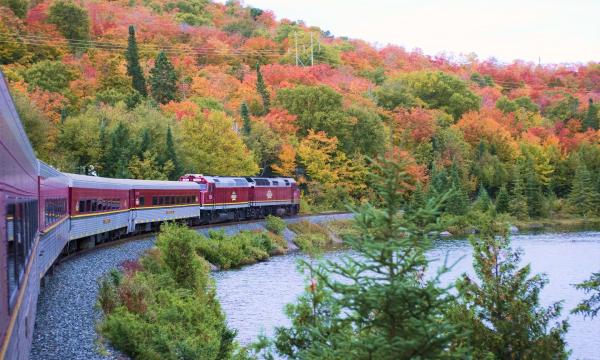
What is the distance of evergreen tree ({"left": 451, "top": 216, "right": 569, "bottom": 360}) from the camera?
1233 centimetres

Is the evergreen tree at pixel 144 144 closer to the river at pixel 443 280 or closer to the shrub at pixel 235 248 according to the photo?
the shrub at pixel 235 248

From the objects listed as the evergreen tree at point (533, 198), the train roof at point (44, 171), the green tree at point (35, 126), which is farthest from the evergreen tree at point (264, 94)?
the train roof at point (44, 171)

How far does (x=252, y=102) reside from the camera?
82938 mm

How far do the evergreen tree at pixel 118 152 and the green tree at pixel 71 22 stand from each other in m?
46.4

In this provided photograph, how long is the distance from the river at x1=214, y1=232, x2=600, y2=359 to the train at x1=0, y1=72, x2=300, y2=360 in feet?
15.7

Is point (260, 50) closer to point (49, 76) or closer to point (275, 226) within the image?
point (49, 76)

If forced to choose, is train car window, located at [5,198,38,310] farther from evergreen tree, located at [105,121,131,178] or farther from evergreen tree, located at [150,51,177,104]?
evergreen tree, located at [150,51,177,104]

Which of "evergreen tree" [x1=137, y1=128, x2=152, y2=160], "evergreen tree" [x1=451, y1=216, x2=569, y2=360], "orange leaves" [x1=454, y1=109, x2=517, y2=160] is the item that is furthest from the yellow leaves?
"evergreen tree" [x1=451, y1=216, x2=569, y2=360]

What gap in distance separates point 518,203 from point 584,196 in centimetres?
945

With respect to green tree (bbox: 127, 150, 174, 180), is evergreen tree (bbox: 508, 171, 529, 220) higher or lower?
lower

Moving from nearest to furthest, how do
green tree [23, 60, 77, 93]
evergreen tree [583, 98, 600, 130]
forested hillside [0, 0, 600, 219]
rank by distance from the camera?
forested hillside [0, 0, 600, 219]
green tree [23, 60, 77, 93]
evergreen tree [583, 98, 600, 130]

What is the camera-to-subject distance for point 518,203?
245 ft

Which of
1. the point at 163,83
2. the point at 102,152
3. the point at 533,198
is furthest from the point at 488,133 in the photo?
the point at 102,152

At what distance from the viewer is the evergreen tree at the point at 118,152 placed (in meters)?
→ 50.9
